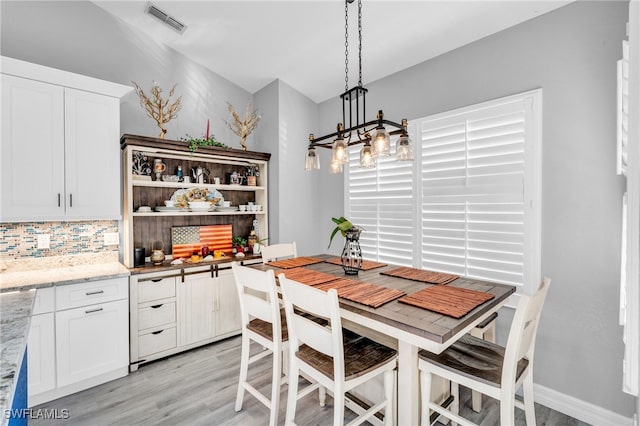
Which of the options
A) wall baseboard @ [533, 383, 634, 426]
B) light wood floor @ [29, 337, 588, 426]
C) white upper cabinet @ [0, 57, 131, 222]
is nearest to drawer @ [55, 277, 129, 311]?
white upper cabinet @ [0, 57, 131, 222]

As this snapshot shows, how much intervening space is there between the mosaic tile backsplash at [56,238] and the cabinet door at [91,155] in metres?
0.43

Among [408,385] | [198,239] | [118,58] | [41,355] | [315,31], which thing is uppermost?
[315,31]

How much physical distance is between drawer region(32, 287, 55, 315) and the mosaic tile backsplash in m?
0.66

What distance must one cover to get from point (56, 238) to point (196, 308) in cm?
141

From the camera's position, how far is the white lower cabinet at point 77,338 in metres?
2.17

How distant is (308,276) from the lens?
2221mm

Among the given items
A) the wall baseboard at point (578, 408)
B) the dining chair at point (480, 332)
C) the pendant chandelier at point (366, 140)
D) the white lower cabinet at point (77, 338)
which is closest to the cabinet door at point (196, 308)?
the white lower cabinet at point (77, 338)

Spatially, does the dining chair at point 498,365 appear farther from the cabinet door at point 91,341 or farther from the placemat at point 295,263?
the cabinet door at point 91,341

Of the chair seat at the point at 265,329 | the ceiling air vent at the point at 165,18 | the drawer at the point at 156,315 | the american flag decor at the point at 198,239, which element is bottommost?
the drawer at the point at 156,315

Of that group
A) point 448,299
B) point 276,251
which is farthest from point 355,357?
point 276,251

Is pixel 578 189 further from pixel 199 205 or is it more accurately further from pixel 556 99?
pixel 199 205

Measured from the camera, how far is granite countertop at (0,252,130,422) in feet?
3.18

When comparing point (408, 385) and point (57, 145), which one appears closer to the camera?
point (408, 385)

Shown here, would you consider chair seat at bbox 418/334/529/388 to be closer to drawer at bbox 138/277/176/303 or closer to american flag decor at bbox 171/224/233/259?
drawer at bbox 138/277/176/303
